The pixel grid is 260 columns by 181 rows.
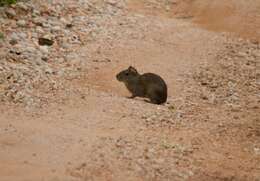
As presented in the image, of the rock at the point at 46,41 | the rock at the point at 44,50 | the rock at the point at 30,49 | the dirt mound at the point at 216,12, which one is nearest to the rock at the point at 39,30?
the rock at the point at 46,41

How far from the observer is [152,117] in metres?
6.80

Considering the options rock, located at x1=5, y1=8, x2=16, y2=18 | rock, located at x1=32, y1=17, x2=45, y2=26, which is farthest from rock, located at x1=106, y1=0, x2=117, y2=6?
rock, located at x1=5, y1=8, x2=16, y2=18

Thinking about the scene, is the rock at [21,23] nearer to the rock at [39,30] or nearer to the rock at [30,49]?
the rock at [39,30]

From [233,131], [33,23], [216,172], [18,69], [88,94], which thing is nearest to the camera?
[216,172]

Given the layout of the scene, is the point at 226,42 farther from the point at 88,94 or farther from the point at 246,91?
the point at 88,94

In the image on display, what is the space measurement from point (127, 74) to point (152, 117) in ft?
3.25

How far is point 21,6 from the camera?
935 cm

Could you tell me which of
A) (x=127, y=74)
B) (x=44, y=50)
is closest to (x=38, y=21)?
(x=44, y=50)

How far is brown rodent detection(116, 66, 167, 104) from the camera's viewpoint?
7297mm

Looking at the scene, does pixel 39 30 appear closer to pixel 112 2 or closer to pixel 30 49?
pixel 30 49

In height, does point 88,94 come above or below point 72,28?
below

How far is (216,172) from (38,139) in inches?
63.7

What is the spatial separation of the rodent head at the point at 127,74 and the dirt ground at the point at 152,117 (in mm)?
157

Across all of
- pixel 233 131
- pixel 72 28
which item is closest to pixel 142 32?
pixel 72 28
